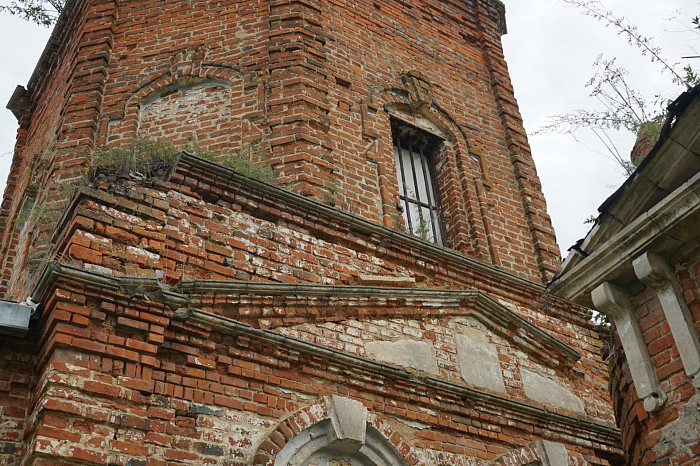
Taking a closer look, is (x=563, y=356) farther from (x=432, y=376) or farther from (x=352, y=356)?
(x=352, y=356)

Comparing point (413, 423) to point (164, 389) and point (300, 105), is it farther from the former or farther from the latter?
point (300, 105)

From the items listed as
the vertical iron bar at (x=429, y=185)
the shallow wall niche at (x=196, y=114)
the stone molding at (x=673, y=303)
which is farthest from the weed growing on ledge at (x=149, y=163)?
the stone molding at (x=673, y=303)

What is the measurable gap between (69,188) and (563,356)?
5.97 meters

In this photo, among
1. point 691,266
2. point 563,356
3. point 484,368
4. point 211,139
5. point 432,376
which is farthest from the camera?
point 211,139

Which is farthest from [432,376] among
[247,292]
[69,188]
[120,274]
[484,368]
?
[69,188]

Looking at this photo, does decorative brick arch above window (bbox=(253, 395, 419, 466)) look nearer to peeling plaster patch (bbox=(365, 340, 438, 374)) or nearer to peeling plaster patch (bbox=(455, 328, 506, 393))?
peeling plaster patch (bbox=(365, 340, 438, 374))

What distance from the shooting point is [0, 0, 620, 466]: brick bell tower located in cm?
528

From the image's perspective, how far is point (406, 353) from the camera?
714 cm

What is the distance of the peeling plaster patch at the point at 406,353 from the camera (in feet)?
22.8

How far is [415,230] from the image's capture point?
9.67 m

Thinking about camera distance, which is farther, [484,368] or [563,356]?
[563,356]

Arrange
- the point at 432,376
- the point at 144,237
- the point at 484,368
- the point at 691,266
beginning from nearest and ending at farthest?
1. the point at 691,266
2. the point at 144,237
3. the point at 432,376
4. the point at 484,368

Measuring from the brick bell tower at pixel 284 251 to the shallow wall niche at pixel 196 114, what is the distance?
0.13 ft

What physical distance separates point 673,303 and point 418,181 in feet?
18.3
